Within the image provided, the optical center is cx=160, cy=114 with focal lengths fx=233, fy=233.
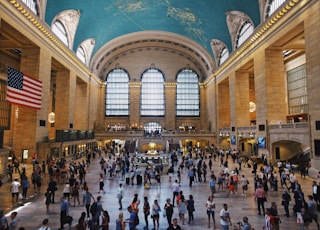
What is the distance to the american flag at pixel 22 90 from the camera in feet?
46.9

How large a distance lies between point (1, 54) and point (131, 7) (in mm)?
14702

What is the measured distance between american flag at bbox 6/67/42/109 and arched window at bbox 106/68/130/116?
81.1 ft

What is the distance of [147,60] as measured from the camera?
4238 centimetres

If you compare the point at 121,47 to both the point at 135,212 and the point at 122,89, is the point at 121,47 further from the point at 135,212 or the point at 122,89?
the point at 135,212

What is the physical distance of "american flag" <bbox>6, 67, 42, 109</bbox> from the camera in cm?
1430

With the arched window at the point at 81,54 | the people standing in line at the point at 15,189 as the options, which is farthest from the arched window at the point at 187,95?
the people standing in line at the point at 15,189

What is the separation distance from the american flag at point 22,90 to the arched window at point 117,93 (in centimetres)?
2472

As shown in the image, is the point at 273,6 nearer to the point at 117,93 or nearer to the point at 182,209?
the point at 182,209

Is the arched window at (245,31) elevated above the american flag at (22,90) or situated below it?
above

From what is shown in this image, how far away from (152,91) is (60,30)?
21.1 metres

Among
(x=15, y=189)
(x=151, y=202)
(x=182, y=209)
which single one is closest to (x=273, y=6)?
(x=151, y=202)

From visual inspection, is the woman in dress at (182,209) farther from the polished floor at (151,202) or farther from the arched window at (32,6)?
the arched window at (32,6)

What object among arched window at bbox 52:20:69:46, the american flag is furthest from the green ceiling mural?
the american flag

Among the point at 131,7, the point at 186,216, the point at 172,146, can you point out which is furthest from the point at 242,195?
the point at 131,7
